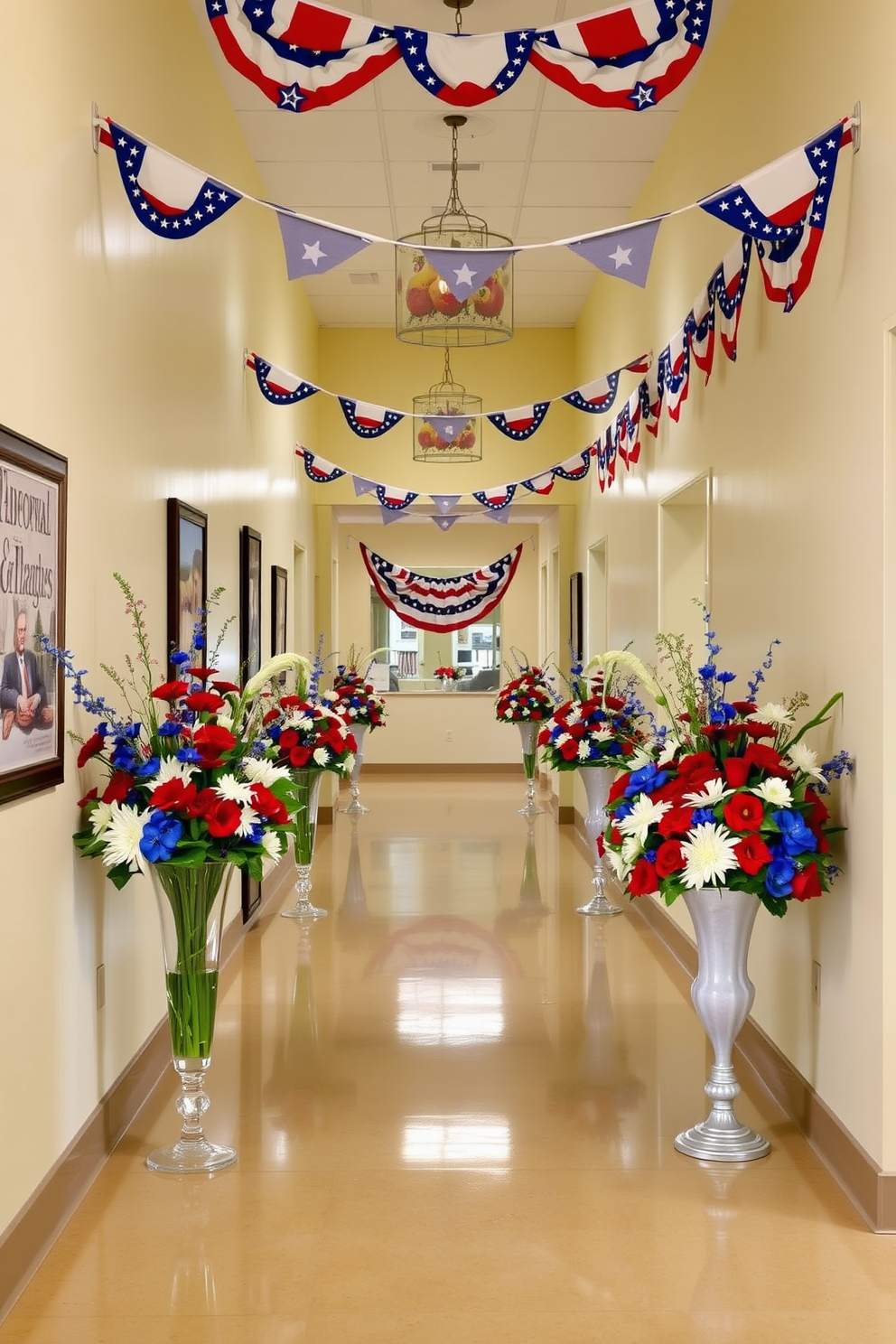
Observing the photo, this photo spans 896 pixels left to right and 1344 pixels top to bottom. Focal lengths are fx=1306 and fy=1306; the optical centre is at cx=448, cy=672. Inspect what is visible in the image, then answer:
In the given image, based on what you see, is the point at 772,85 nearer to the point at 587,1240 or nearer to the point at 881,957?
the point at 881,957

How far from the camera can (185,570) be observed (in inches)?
212

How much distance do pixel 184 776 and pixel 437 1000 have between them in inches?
97.4

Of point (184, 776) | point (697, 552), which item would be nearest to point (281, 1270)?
point (184, 776)

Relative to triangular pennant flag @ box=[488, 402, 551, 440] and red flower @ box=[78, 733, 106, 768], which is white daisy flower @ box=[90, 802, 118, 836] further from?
triangular pennant flag @ box=[488, 402, 551, 440]

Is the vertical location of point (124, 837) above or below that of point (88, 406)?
below

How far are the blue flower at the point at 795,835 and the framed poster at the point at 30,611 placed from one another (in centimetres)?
200

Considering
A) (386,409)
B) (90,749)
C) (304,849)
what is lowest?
(304,849)

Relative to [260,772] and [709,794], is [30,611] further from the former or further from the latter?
[709,794]

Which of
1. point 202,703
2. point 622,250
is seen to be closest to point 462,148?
point 622,250

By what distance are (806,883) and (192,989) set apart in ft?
5.95

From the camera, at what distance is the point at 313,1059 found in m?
4.92

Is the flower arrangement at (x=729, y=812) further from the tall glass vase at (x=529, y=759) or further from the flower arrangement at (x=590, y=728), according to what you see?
the tall glass vase at (x=529, y=759)

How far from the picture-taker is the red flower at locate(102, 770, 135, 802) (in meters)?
3.72

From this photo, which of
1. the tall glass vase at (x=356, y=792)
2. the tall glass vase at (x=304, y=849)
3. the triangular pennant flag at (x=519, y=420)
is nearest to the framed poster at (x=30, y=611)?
the tall glass vase at (x=304, y=849)
